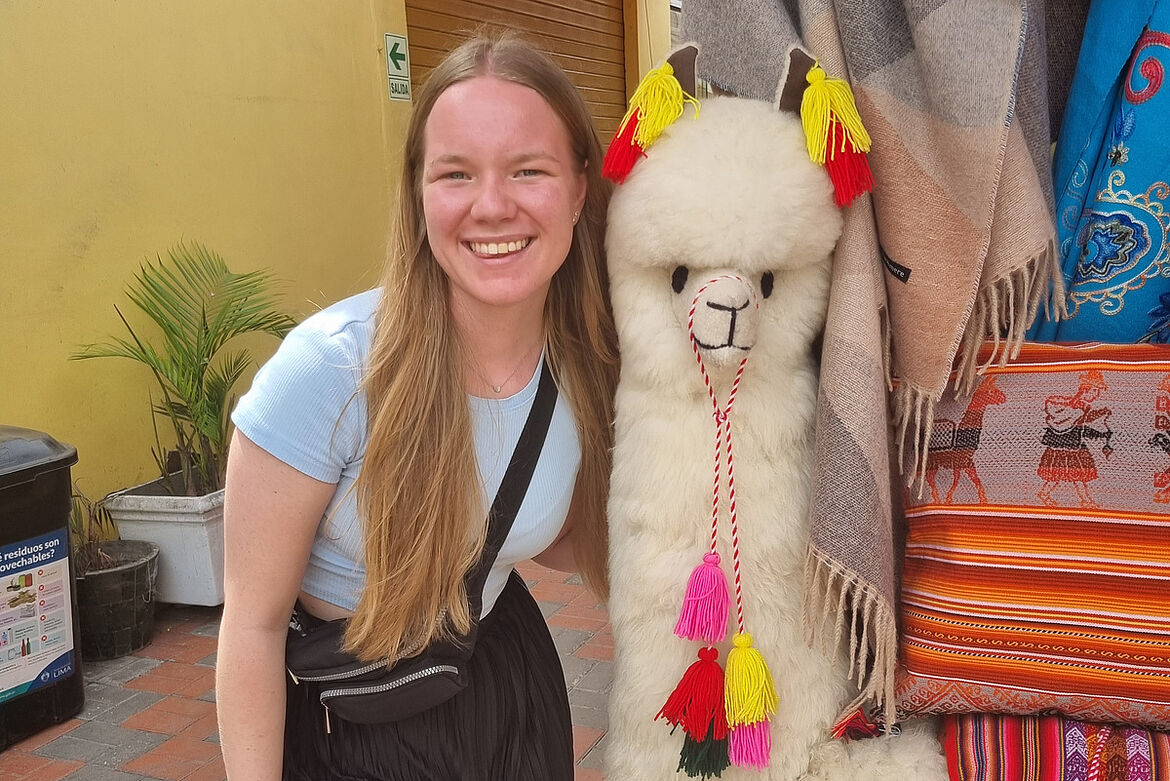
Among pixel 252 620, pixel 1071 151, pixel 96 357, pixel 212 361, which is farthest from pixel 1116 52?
pixel 212 361

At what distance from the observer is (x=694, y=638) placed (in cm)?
136

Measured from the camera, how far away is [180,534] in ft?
13.0

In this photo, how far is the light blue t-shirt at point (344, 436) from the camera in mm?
1548

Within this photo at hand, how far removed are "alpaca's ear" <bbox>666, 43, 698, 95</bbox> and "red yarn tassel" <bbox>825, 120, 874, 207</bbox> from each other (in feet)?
0.76

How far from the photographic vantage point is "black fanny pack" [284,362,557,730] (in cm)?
164

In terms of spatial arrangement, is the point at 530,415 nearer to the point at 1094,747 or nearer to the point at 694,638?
the point at 694,638

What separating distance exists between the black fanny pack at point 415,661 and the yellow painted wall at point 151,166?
197cm

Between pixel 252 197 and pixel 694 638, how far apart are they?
4.07 m

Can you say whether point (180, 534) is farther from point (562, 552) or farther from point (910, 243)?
point (910, 243)

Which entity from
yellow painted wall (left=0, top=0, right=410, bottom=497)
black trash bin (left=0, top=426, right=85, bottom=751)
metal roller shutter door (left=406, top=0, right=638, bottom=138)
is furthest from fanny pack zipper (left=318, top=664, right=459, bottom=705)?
metal roller shutter door (left=406, top=0, right=638, bottom=138)

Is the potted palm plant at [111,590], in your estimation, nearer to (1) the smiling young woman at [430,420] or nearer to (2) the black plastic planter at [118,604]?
(2) the black plastic planter at [118,604]

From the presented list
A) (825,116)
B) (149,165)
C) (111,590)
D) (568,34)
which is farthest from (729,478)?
(568,34)

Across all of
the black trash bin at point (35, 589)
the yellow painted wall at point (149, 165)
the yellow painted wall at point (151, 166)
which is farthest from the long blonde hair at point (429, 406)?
the yellow painted wall at point (149, 165)

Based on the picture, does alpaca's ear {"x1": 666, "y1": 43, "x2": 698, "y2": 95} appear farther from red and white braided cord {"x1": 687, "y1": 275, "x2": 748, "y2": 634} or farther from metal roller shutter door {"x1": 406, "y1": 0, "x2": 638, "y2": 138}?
metal roller shutter door {"x1": 406, "y1": 0, "x2": 638, "y2": 138}
